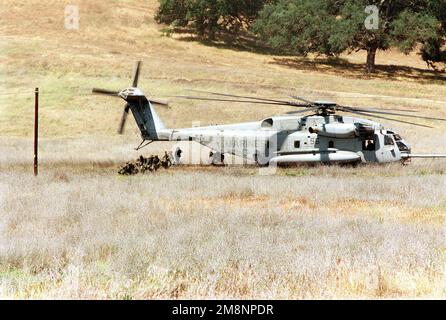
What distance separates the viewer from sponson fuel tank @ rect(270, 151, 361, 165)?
818 inches

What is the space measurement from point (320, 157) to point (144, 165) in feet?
22.1

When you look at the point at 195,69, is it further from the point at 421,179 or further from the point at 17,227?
the point at 17,227

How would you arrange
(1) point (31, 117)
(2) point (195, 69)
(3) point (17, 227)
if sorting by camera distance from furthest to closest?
(2) point (195, 69), (1) point (31, 117), (3) point (17, 227)

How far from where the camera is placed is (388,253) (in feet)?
29.6

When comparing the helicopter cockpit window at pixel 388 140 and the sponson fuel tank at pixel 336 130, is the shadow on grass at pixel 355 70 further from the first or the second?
the sponson fuel tank at pixel 336 130

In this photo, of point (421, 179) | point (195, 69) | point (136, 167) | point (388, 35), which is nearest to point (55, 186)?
point (136, 167)

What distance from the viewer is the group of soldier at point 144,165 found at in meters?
20.5

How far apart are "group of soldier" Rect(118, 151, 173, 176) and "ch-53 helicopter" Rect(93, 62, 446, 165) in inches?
41.5

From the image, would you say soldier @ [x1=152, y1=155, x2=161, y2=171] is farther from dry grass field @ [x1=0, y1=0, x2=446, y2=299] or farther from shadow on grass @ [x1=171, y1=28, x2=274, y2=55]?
shadow on grass @ [x1=171, y1=28, x2=274, y2=55]

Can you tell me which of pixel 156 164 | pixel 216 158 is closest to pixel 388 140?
pixel 216 158

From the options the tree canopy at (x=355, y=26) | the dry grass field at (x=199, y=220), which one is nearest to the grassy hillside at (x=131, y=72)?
the dry grass field at (x=199, y=220)

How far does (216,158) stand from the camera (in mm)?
20438

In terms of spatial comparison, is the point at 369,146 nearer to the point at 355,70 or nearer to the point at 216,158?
the point at 216,158

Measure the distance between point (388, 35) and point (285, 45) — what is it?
11.8 m
